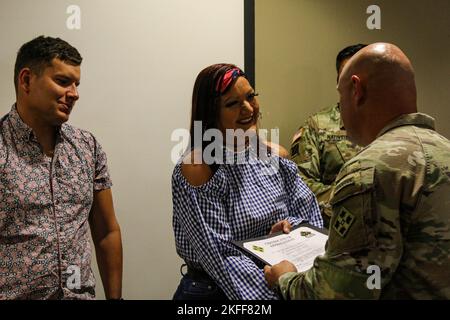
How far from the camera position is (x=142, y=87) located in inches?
80.4

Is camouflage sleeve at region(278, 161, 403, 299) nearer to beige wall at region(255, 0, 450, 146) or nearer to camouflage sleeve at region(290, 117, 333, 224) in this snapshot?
camouflage sleeve at region(290, 117, 333, 224)

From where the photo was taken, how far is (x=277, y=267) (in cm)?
124

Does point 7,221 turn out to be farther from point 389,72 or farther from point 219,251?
point 389,72

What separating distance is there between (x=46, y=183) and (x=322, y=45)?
1.80 m

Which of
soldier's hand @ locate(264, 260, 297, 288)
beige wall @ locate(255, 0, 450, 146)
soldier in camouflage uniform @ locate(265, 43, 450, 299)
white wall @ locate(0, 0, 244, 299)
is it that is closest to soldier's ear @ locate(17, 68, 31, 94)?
white wall @ locate(0, 0, 244, 299)

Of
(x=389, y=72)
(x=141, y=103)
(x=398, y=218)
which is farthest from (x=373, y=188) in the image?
(x=141, y=103)

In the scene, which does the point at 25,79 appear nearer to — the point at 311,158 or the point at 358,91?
the point at 358,91

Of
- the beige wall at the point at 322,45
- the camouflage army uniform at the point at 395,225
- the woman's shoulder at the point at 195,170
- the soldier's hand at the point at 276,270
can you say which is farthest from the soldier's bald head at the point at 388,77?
the beige wall at the point at 322,45

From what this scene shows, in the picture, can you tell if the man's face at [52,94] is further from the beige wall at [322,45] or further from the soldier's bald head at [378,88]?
the beige wall at [322,45]

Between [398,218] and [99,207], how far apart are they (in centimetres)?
115

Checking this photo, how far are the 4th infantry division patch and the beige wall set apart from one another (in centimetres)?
158

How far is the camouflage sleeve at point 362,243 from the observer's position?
92 cm

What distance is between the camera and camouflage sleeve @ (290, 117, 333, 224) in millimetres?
2093

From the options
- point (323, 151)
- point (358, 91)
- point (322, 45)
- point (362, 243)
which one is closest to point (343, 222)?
point (362, 243)
